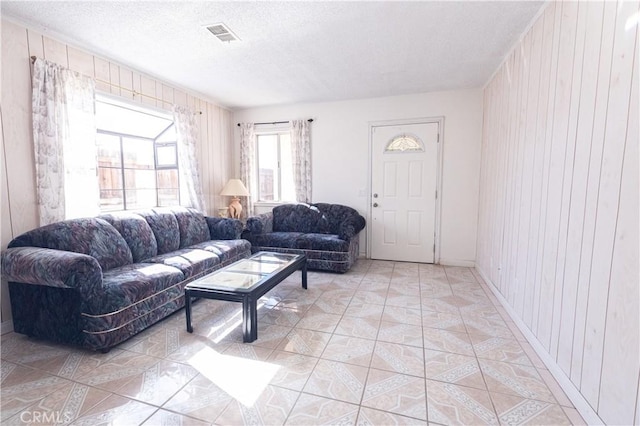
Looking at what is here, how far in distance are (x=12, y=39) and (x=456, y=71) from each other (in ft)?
13.8

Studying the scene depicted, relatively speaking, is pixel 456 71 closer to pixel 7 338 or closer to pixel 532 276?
pixel 532 276

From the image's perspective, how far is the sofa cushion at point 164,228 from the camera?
338 cm

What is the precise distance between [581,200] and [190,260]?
122 inches

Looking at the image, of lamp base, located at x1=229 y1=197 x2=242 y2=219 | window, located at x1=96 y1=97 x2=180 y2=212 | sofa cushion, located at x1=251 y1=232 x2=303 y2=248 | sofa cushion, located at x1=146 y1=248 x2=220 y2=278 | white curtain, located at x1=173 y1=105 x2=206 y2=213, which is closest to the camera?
sofa cushion, located at x1=146 y1=248 x2=220 y2=278

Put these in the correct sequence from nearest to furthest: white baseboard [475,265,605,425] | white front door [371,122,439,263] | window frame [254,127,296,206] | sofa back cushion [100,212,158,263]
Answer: white baseboard [475,265,605,425], sofa back cushion [100,212,158,263], white front door [371,122,439,263], window frame [254,127,296,206]

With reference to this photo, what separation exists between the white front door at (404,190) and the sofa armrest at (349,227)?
0.53 metres

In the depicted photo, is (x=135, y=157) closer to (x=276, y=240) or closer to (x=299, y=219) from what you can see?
(x=276, y=240)

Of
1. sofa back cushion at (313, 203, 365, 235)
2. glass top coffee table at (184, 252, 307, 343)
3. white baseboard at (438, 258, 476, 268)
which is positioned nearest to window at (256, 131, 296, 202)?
sofa back cushion at (313, 203, 365, 235)

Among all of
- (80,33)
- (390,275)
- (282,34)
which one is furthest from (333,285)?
(80,33)

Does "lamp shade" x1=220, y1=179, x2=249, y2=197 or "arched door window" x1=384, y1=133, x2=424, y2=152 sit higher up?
"arched door window" x1=384, y1=133, x2=424, y2=152

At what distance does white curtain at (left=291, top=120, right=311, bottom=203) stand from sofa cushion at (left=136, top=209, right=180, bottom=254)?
6.45 feet

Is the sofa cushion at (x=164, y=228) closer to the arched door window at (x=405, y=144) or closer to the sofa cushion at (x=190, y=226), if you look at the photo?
the sofa cushion at (x=190, y=226)

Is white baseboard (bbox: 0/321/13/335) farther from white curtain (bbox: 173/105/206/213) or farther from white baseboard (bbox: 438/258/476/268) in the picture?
white baseboard (bbox: 438/258/476/268)

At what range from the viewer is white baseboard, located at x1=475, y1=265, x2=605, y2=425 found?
1517mm
